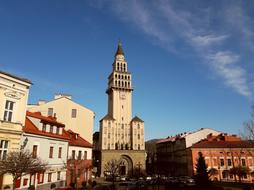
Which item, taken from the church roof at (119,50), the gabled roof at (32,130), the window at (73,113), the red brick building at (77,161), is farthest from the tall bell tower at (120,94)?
the gabled roof at (32,130)

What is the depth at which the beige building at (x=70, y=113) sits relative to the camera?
171 feet

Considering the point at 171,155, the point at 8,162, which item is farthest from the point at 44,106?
the point at 171,155

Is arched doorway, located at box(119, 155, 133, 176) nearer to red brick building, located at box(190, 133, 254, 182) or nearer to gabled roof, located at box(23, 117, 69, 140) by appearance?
red brick building, located at box(190, 133, 254, 182)

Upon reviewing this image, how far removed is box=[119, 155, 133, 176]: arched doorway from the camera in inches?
3117

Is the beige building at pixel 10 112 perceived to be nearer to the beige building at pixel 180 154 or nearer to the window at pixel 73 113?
the window at pixel 73 113

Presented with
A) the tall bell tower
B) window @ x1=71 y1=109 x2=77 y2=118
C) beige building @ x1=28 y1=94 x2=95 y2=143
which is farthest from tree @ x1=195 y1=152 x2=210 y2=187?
the tall bell tower

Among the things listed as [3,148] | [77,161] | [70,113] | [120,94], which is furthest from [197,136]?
[3,148]

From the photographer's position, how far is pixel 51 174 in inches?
1297

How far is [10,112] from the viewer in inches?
989

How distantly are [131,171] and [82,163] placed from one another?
39.2 meters

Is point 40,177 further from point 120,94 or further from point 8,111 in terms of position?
point 120,94

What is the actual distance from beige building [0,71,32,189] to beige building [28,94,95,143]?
85.1ft

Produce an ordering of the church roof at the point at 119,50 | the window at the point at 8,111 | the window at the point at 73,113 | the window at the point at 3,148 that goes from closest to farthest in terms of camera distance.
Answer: the window at the point at 3,148 < the window at the point at 8,111 < the window at the point at 73,113 < the church roof at the point at 119,50

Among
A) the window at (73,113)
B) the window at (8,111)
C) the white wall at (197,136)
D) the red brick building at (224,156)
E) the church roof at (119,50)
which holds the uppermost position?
the church roof at (119,50)
